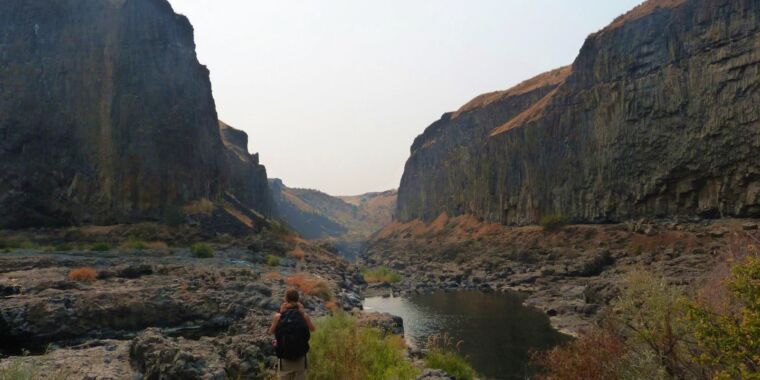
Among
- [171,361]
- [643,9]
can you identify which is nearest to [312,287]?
[171,361]

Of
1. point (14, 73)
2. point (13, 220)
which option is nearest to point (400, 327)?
point (13, 220)

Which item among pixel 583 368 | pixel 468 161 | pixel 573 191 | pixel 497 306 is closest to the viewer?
pixel 583 368

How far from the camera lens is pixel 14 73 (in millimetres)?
50625

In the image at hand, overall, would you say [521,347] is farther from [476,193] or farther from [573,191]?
[476,193]

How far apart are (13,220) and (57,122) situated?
1253cm

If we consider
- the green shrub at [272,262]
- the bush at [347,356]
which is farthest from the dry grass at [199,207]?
the bush at [347,356]

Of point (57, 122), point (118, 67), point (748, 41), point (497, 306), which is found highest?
point (118, 67)

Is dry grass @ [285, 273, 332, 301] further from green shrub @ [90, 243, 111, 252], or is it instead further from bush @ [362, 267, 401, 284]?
bush @ [362, 267, 401, 284]

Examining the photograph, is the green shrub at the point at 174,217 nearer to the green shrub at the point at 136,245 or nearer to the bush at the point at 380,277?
the green shrub at the point at 136,245

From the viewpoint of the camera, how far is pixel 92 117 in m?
53.4

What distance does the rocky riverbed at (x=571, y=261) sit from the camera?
32.8 meters

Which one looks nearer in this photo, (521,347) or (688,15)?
(521,347)

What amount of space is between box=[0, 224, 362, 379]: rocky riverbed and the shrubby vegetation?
26.3 ft

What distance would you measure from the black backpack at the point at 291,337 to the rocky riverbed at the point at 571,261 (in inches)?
885
